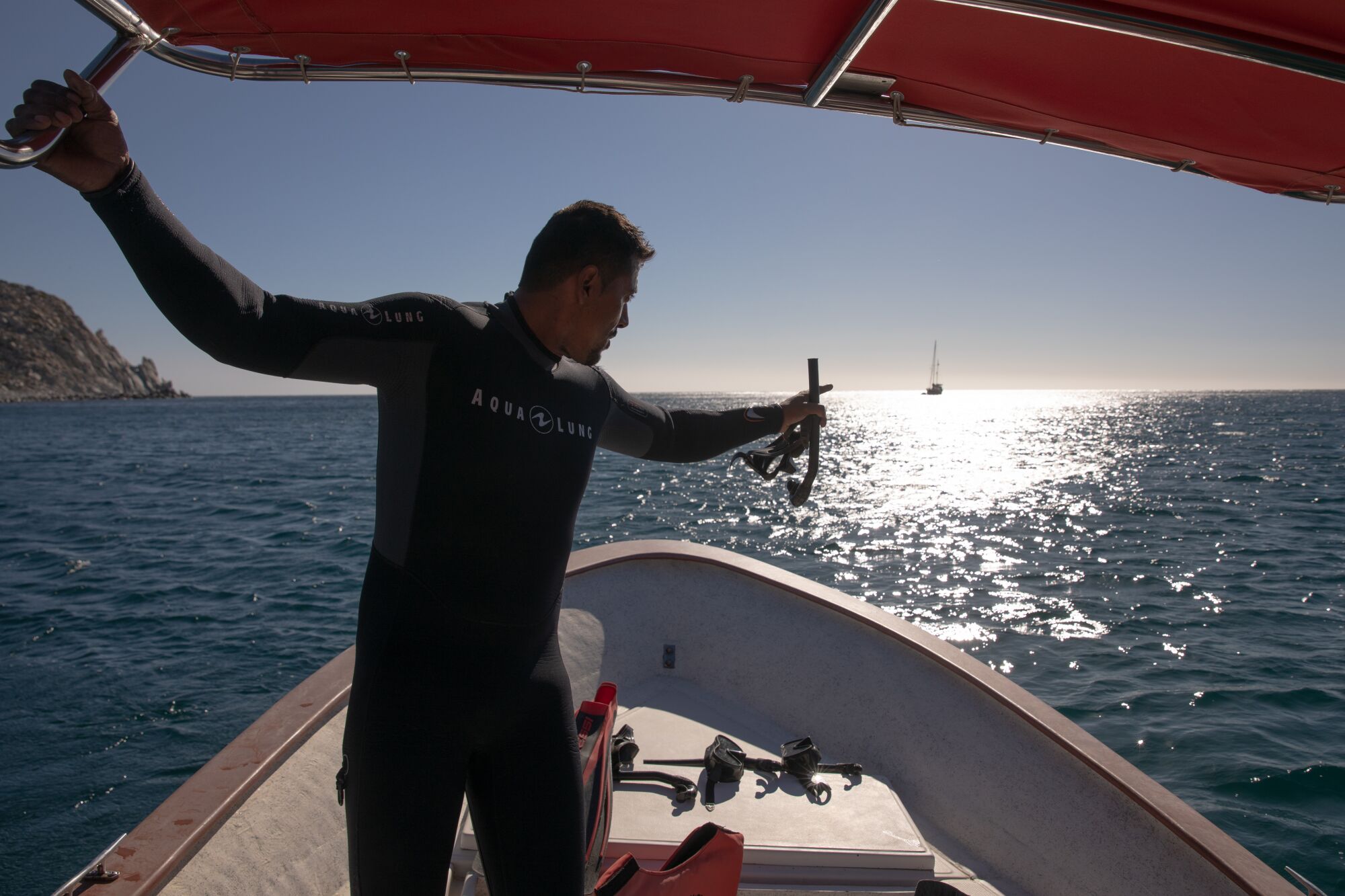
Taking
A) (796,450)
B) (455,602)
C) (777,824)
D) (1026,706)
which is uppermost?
(796,450)

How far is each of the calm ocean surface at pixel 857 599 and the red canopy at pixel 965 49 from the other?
5480mm

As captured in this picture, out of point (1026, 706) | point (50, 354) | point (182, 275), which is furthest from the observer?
point (50, 354)

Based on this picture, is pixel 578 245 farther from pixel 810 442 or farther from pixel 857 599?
pixel 857 599

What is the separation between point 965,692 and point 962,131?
101 inches

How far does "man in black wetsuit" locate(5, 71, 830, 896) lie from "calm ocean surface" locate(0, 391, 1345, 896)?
5.31 metres

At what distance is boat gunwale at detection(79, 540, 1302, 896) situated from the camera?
2.05 m

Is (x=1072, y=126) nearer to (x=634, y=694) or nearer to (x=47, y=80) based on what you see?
(x=47, y=80)

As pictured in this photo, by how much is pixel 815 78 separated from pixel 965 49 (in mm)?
380

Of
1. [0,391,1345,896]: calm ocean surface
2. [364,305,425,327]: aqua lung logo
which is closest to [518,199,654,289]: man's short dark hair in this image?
[364,305,425,327]: aqua lung logo

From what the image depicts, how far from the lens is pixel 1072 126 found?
6.95 feet

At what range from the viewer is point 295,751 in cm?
265

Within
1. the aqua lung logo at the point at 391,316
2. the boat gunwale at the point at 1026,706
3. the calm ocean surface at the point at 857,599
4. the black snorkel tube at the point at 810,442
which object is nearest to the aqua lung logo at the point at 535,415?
the aqua lung logo at the point at 391,316

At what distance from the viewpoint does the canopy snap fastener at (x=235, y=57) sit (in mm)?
1841

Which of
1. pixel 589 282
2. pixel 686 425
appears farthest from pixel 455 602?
pixel 686 425
